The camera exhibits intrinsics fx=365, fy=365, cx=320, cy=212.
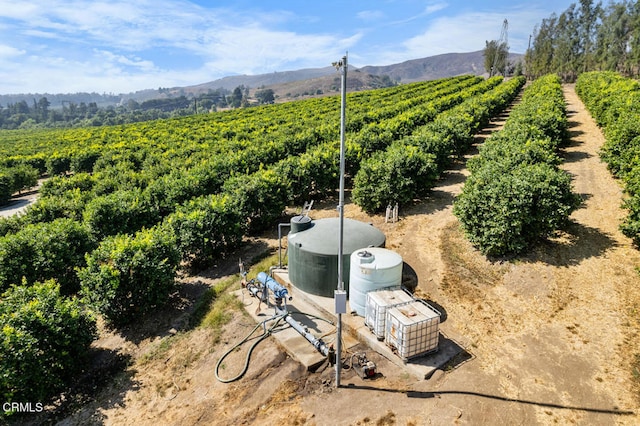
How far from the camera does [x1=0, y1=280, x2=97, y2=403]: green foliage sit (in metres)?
8.30

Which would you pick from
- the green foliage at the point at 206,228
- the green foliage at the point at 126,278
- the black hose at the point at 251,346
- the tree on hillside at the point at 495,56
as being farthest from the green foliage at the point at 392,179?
the tree on hillside at the point at 495,56

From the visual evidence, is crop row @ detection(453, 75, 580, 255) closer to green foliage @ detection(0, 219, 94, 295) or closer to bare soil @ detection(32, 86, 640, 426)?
bare soil @ detection(32, 86, 640, 426)

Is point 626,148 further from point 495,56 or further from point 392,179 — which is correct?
point 495,56

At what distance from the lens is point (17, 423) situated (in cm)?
867

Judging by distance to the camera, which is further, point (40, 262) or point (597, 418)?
point (40, 262)

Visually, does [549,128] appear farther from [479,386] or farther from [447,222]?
[479,386]

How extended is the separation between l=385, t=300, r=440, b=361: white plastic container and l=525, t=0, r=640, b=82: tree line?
3939 inches

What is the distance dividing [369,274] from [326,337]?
86.0 inches

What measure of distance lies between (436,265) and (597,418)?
6.67 meters

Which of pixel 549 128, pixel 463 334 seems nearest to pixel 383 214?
pixel 463 334

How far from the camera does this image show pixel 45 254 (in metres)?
13.7

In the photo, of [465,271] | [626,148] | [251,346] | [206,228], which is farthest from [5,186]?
[626,148]

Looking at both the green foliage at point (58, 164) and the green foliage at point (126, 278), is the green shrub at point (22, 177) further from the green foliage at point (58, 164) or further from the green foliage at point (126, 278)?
the green foliage at point (126, 278)

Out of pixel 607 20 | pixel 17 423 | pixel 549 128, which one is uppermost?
pixel 607 20
